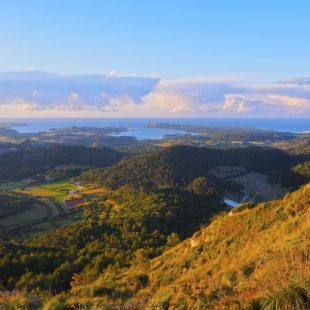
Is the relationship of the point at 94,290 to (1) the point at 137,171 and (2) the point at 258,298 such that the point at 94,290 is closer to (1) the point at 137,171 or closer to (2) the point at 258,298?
(2) the point at 258,298

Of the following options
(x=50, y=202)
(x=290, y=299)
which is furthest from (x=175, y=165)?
(x=290, y=299)

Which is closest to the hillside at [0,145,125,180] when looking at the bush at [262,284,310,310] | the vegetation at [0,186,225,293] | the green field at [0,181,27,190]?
the green field at [0,181,27,190]

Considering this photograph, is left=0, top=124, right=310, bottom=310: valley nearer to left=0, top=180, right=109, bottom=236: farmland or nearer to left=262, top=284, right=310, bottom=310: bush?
left=262, top=284, right=310, bottom=310: bush

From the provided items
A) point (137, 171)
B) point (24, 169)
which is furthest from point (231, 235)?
point (24, 169)

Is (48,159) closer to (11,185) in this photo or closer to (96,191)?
(11,185)

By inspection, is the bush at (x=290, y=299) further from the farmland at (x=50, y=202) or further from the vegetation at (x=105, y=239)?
the farmland at (x=50, y=202)

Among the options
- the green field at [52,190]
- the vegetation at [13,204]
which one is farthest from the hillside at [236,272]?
the green field at [52,190]
